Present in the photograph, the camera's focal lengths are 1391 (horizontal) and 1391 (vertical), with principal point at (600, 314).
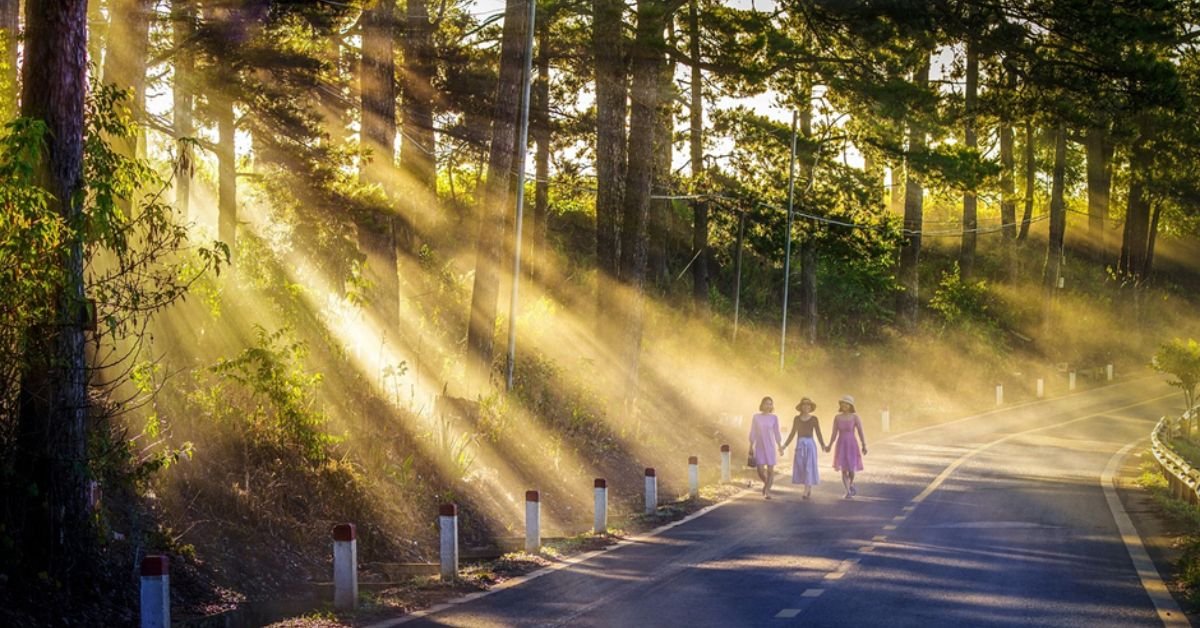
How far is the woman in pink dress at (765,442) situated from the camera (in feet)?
80.7

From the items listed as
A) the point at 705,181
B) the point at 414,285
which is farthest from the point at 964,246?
the point at 414,285

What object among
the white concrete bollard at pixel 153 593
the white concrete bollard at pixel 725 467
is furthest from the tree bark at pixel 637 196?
the white concrete bollard at pixel 153 593

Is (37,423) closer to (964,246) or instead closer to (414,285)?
(414,285)

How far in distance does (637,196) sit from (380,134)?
274 inches

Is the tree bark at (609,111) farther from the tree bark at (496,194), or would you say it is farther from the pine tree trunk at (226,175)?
the pine tree trunk at (226,175)

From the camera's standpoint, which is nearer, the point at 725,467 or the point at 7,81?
the point at 7,81

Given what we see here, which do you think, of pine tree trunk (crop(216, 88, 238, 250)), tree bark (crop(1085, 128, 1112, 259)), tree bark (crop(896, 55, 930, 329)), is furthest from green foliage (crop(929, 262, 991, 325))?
pine tree trunk (crop(216, 88, 238, 250))

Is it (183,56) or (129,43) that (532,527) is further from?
(183,56)

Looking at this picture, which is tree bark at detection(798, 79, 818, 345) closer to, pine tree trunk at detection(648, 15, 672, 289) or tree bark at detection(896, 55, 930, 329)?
tree bark at detection(896, 55, 930, 329)

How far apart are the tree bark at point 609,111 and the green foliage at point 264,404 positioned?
14813 mm

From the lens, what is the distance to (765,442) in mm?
24734

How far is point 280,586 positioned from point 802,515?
10.4m

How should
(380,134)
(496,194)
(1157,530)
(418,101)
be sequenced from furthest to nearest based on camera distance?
(418,101) → (380,134) → (496,194) → (1157,530)

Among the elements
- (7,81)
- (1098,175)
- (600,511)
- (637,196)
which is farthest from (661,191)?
(1098,175)
